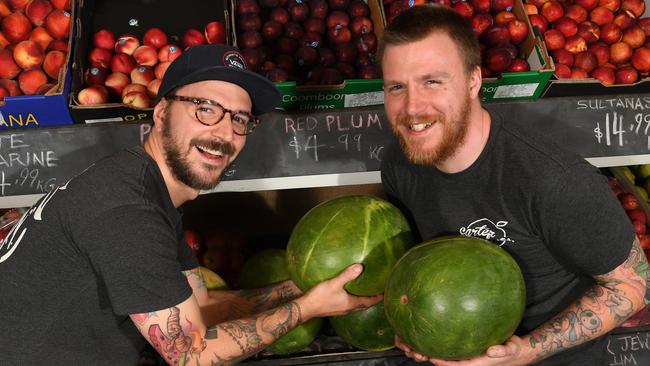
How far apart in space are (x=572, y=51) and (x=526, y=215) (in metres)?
1.62

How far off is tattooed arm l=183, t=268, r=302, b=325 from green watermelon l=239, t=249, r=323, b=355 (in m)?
0.06

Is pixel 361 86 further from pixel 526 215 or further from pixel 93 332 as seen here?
pixel 93 332

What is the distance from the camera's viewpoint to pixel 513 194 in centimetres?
163

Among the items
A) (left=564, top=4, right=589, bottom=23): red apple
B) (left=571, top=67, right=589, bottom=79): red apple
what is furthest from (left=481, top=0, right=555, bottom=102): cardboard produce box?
(left=564, top=4, right=589, bottom=23): red apple

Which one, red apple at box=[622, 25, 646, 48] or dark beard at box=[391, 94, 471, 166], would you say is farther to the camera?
red apple at box=[622, 25, 646, 48]

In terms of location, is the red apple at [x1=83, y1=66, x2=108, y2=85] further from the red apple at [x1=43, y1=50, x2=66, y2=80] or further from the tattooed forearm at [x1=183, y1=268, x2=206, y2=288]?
the tattooed forearm at [x1=183, y1=268, x2=206, y2=288]

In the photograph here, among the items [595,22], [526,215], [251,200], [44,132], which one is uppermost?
[595,22]

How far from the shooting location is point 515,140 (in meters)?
1.66

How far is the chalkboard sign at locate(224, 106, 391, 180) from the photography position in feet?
7.55

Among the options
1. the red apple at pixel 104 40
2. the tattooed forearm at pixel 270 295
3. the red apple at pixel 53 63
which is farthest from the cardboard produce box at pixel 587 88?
the red apple at pixel 53 63

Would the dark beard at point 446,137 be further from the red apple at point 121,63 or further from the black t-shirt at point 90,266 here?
the red apple at point 121,63

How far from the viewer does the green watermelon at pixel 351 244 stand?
164cm

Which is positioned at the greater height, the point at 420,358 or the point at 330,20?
the point at 330,20

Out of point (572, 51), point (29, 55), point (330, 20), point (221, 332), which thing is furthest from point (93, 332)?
point (572, 51)
